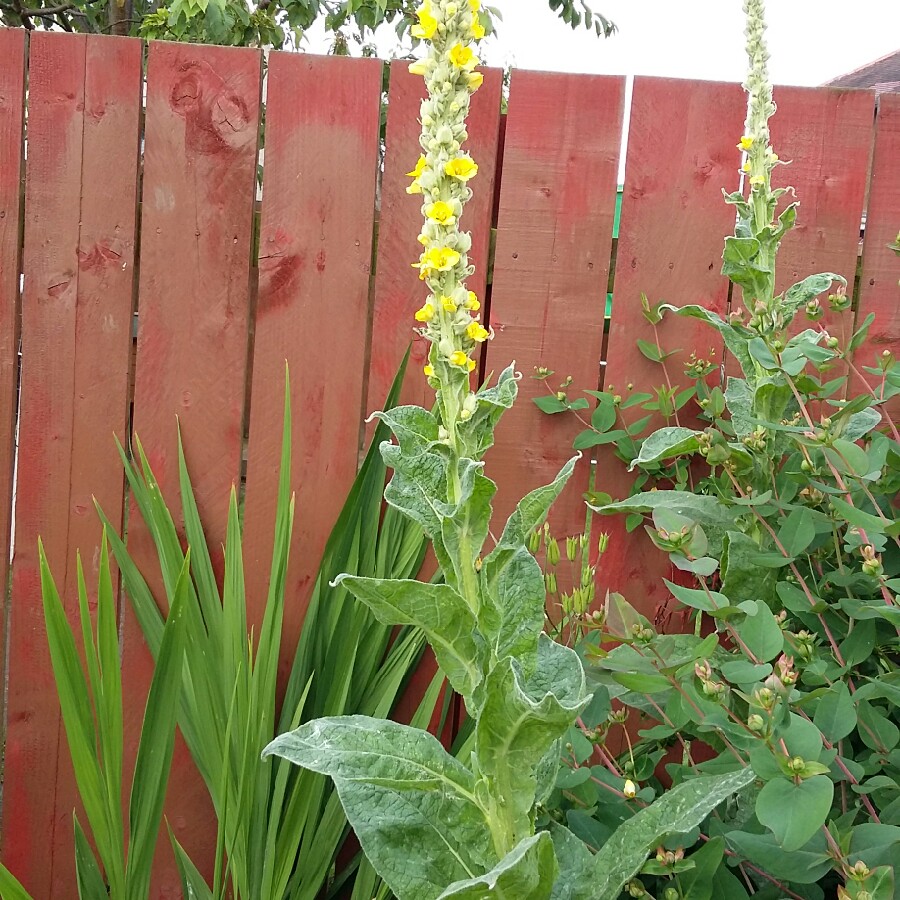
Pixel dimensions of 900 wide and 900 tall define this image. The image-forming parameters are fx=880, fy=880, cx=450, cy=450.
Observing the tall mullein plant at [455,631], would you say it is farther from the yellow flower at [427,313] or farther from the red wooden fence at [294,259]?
the red wooden fence at [294,259]

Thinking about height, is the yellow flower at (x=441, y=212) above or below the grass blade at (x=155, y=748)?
above

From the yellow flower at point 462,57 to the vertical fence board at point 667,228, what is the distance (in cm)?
94

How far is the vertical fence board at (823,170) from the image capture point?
1.79m

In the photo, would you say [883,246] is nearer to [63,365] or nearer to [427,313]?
[427,313]

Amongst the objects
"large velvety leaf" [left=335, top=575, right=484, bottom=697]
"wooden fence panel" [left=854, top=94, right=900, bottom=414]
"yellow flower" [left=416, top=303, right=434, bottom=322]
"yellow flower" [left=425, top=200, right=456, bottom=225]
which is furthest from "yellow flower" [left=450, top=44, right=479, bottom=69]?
"wooden fence panel" [left=854, top=94, right=900, bottom=414]

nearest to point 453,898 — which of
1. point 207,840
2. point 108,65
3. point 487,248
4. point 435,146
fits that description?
point 435,146

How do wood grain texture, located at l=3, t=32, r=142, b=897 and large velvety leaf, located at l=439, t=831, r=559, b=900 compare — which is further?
wood grain texture, located at l=3, t=32, r=142, b=897

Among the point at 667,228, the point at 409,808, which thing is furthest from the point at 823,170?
the point at 409,808

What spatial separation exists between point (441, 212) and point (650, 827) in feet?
2.44

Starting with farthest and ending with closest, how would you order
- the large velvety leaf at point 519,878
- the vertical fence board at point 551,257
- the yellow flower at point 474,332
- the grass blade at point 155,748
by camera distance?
the vertical fence board at point 551,257
the grass blade at point 155,748
the yellow flower at point 474,332
the large velvety leaf at point 519,878

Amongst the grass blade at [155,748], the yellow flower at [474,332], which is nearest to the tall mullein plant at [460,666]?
the yellow flower at [474,332]

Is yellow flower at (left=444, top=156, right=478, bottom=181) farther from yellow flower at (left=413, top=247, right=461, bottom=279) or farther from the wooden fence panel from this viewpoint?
the wooden fence panel

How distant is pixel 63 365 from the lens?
6.15 ft

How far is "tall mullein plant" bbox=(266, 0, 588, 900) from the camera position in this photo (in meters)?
0.94
